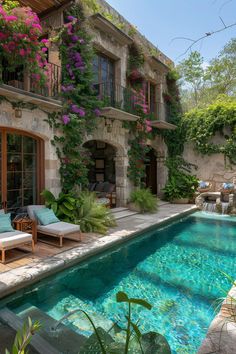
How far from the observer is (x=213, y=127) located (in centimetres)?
1290

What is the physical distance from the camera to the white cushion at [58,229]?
5.55 m

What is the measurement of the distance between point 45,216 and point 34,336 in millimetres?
3776

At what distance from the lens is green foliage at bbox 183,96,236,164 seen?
12492 mm

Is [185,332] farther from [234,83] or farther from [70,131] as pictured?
[234,83]

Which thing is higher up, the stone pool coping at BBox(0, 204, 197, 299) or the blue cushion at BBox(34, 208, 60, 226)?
the blue cushion at BBox(34, 208, 60, 226)

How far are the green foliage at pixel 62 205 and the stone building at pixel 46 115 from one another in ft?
1.66

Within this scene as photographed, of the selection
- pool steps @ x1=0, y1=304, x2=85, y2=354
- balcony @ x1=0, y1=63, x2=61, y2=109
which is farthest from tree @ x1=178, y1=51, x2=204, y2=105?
pool steps @ x1=0, y1=304, x2=85, y2=354

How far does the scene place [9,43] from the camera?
17.6 ft

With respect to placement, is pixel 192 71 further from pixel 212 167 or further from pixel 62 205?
pixel 62 205

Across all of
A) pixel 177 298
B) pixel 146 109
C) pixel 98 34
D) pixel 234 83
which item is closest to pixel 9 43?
pixel 98 34

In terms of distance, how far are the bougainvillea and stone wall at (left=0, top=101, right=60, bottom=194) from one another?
20cm

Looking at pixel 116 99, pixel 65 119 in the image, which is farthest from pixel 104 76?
pixel 65 119

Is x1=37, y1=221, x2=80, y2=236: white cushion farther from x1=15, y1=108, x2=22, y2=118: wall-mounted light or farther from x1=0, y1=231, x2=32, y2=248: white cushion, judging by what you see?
x1=15, y1=108, x2=22, y2=118: wall-mounted light

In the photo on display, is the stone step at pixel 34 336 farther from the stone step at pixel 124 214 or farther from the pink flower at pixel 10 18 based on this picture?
the stone step at pixel 124 214
